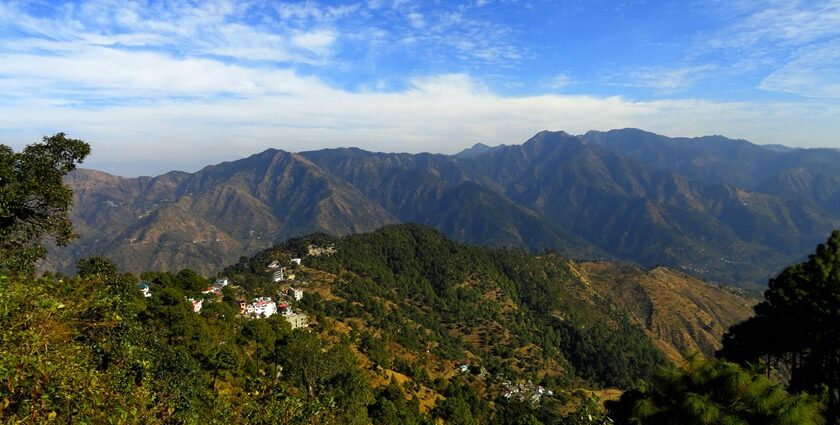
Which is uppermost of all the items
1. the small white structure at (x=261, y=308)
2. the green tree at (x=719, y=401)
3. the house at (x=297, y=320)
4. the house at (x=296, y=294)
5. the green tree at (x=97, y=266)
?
the green tree at (x=719, y=401)

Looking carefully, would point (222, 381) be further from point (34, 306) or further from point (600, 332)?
point (600, 332)

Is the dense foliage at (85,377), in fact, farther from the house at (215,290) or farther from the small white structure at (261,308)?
the house at (215,290)

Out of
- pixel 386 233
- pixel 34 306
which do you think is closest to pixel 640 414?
pixel 34 306

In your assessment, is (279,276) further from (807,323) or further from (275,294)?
(807,323)

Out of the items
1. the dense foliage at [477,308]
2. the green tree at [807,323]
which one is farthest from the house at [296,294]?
the green tree at [807,323]

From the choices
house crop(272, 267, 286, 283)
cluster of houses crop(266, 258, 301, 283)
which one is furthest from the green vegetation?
house crop(272, 267, 286, 283)

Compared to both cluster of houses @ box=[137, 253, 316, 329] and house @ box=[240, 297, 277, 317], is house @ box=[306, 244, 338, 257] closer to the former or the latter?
cluster of houses @ box=[137, 253, 316, 329]
